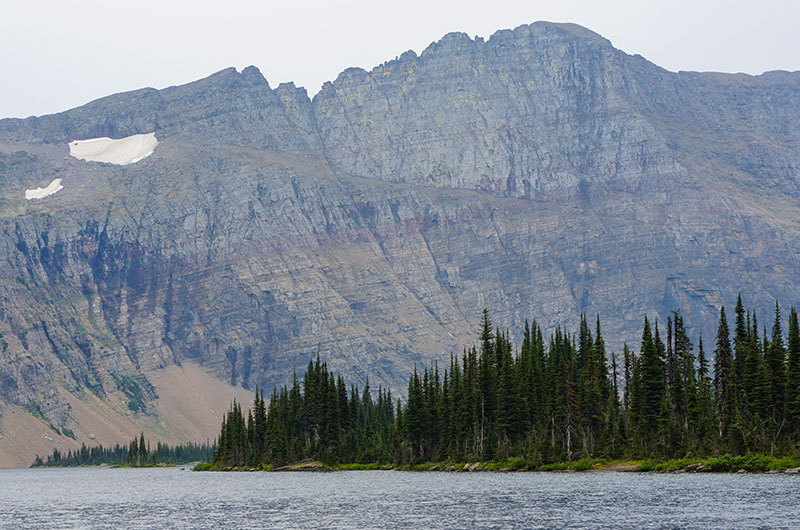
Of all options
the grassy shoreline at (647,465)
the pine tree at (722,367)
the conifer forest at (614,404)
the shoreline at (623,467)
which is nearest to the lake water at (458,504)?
the shoreline at (623,467)

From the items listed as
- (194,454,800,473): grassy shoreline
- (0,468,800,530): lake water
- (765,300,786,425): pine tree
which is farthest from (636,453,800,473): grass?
(765,300,786,425): pine tree

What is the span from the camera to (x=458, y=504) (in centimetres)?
10450

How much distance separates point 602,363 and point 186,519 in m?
92.8

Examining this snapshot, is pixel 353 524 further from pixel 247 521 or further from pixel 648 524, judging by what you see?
pixel 648 524

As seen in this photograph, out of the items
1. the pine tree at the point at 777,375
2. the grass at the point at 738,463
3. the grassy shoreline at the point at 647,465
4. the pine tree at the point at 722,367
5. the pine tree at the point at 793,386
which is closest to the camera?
the grass at the point at 738,463

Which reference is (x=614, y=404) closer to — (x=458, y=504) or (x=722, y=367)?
(x=722, y=367)

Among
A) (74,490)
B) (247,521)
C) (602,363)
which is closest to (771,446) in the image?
(602,363)

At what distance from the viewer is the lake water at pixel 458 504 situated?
8669 centimetres

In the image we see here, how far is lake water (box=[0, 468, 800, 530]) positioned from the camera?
86688 millimetres

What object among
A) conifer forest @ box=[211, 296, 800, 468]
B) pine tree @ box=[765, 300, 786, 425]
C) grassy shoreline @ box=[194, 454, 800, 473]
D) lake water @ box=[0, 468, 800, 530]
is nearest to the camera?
lake water @ box=[0, 468, 800, 530]

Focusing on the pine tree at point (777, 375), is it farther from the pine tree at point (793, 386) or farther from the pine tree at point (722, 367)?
the pine tree at point (722, 367)

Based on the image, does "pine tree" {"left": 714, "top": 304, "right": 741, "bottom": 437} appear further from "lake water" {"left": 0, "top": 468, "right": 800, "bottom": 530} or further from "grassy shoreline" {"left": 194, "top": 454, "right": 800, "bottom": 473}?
"lake water" {"left": 0, "top": 468, "right": 800, "bottom": 530}

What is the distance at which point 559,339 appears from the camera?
187625 mm

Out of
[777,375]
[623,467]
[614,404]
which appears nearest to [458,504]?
[623,467]
